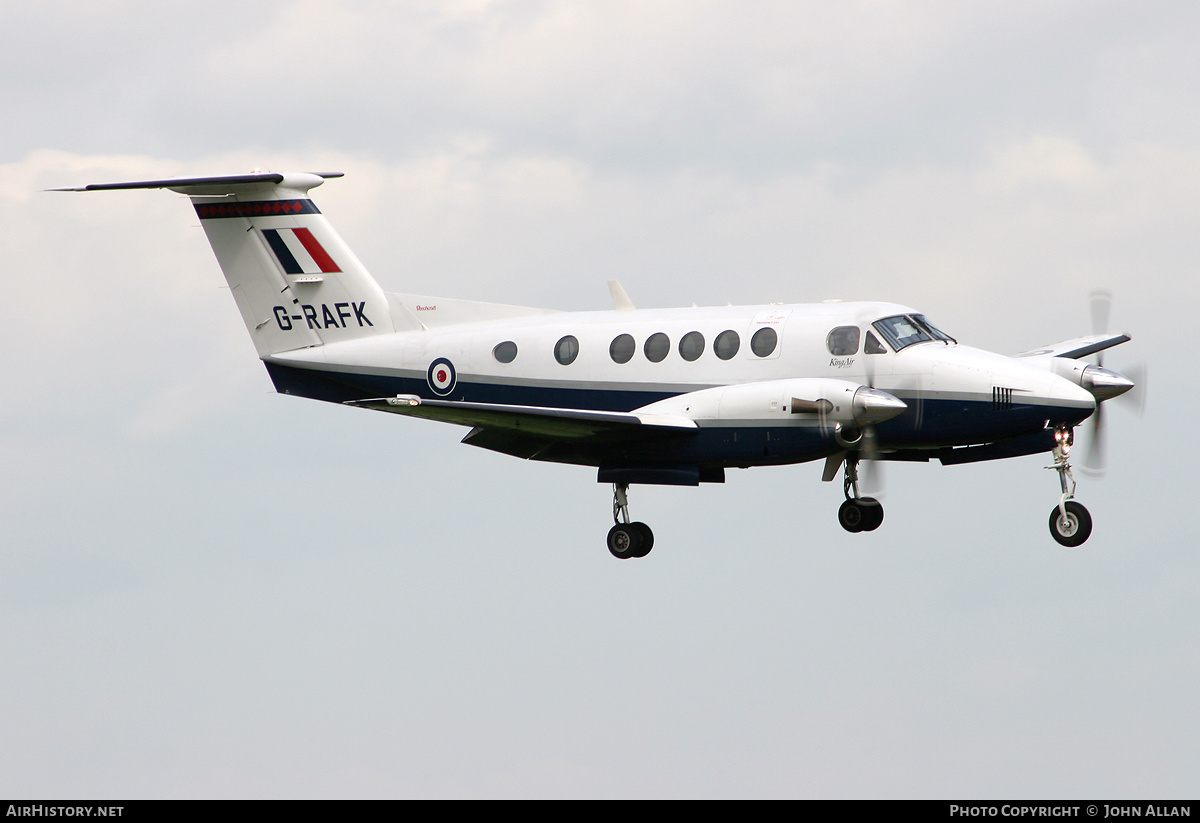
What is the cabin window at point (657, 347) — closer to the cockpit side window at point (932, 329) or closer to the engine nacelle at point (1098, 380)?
the cockpit side window at point (932, 329)

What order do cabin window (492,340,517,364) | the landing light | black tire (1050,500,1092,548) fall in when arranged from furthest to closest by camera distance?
cabin window (492,340,517,364)
the landing light
black tire (1050,500,1092,548)

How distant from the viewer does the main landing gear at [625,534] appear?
22.5 m

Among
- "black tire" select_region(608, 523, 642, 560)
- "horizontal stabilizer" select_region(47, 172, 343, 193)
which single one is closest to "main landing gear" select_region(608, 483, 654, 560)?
"black tire" select_region(608, 523, 642, 560)

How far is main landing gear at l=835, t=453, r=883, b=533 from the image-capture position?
75.2 feet

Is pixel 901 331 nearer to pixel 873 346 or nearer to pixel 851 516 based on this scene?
pixel 873 346

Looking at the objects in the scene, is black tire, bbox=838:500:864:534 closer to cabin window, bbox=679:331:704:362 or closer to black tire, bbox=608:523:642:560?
black tire, bbox=608:523:642:560

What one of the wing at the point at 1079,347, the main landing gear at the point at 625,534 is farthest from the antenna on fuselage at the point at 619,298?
the wing at the point at 1079,347

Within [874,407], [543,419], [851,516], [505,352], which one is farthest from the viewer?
[505,352]

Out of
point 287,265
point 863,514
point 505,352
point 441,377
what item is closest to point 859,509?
point 863,514

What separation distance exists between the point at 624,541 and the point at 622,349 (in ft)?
9.88

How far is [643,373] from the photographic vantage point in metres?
22.1

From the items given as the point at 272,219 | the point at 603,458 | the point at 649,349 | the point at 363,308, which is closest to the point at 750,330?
the point at 649,349

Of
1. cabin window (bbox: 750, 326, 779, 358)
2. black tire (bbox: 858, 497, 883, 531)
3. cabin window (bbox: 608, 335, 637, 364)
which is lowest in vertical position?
black tire (bbox: 858, 497, 883, 531)

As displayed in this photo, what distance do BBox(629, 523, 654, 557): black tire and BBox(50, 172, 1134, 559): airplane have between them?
0.09ft
